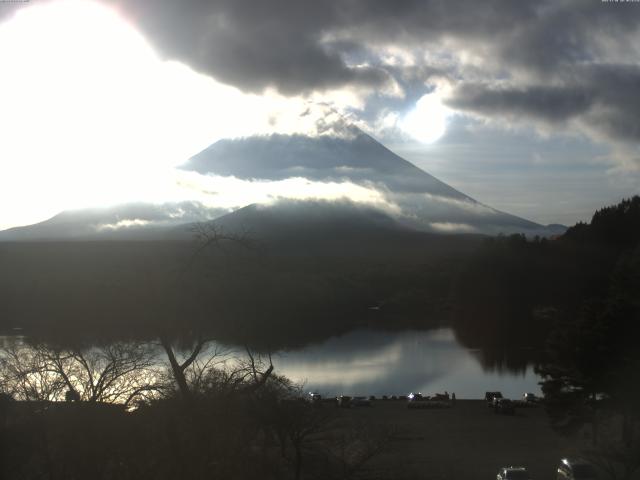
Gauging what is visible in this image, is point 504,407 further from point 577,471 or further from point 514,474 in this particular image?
point 577,471

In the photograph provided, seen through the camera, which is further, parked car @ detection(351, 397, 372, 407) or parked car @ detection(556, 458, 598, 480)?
parked car @ detection(351, 397, 372, 407)

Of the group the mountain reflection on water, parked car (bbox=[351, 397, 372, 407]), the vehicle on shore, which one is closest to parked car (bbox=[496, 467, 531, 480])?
parked car (bbox=[351, 397, 372, 407])

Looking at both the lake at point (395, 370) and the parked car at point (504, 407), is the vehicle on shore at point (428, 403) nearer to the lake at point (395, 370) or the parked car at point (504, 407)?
the parked car at point (504, 407)

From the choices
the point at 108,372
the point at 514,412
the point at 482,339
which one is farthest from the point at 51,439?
the point at 482,339

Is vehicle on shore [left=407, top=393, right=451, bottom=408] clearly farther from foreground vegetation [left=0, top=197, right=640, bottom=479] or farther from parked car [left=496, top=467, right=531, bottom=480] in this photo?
parked car [left=496, top=467, right=531, bottom=480]

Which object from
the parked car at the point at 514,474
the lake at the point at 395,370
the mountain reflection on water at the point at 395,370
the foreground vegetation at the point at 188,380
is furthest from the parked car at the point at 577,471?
the lake at the point at 395,370

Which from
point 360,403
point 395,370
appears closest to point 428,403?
point 360,403

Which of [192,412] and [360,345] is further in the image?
[360,345]

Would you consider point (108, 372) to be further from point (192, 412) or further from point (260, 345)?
point (260, 345)

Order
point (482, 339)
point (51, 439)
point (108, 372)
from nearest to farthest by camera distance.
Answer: point (51, 439) → point (108, 372) → point (482, 339)
